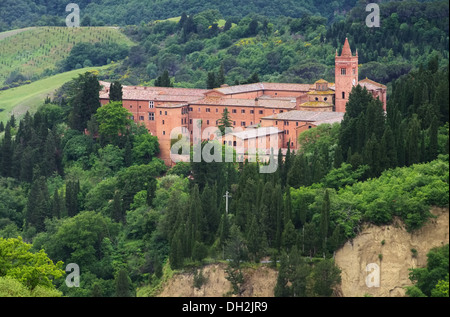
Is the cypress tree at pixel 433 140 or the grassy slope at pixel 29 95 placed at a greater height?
the grassy slope at pixel 29 95

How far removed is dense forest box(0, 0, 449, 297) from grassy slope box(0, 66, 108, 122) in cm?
3173

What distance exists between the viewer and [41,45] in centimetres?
17512

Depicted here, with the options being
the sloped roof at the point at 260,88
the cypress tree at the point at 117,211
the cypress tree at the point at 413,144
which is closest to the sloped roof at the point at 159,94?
the sloped roof at the point at 260,88

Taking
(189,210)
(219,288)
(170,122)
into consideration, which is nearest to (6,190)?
(170,122)

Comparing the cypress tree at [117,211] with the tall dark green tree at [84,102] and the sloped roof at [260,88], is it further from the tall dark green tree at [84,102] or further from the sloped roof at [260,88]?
the sloped roof at [260,88]

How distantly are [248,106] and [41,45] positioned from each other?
99.1 metres

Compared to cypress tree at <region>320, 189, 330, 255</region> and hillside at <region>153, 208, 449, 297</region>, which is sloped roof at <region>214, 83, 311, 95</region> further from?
hillside at <region>153, 208, 449, 297</region>

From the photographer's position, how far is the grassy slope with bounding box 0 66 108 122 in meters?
136

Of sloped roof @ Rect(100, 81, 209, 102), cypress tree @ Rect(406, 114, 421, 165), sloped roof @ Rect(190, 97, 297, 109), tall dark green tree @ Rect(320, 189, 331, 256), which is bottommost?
tall dark green tree @ Rect(320, 189, 331, 256)

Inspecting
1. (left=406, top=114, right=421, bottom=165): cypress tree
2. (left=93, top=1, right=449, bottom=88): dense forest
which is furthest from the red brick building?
(left=406, top=114, right=421, bottom=165): cypress tree

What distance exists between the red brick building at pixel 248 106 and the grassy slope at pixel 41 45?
8287 cm

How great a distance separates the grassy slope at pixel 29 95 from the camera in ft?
445

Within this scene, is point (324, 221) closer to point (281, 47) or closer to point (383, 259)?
point (383, 259)

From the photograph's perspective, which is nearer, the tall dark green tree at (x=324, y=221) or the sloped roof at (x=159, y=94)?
the tall dark green tree at (x=324, y=221)
